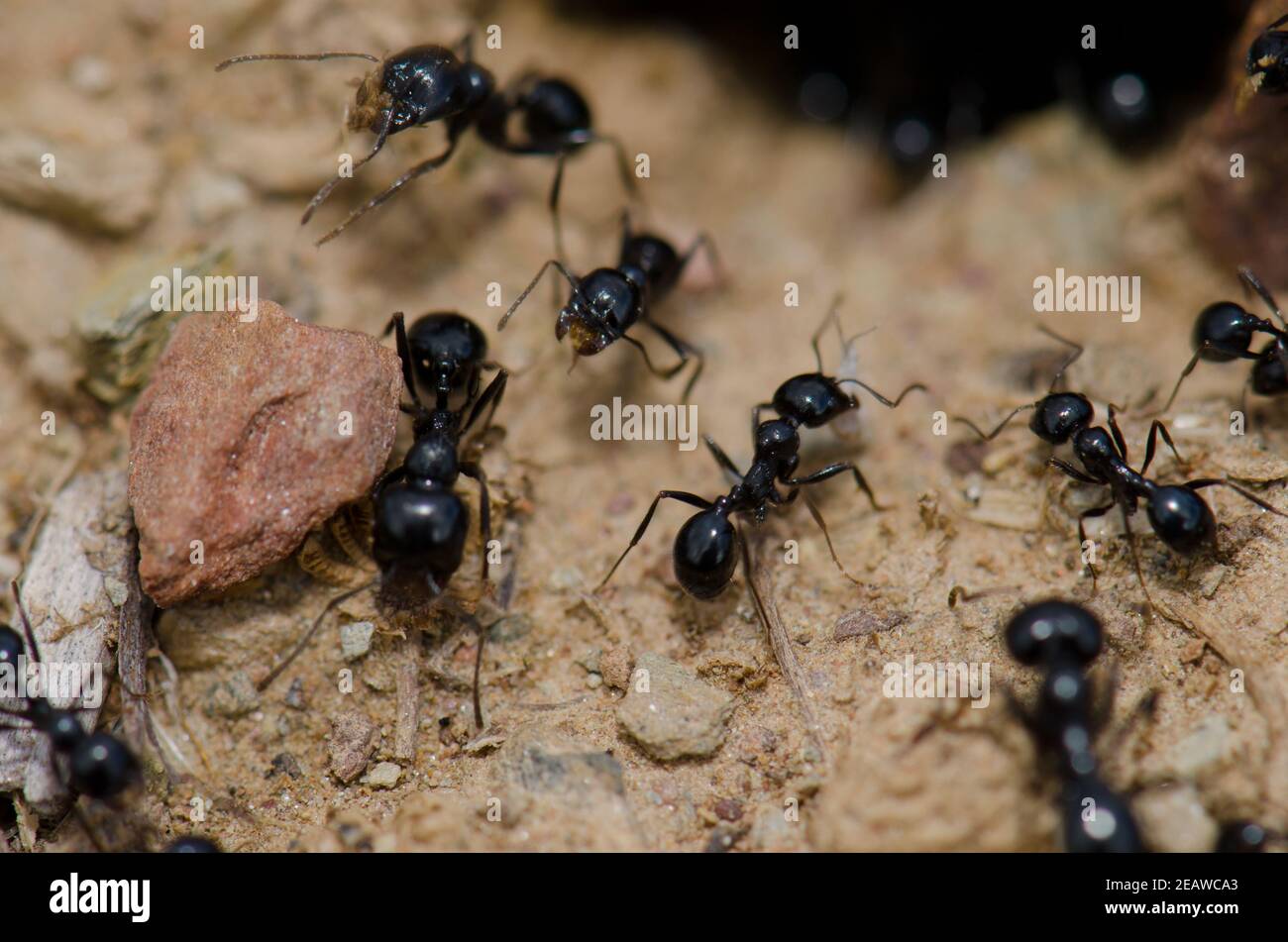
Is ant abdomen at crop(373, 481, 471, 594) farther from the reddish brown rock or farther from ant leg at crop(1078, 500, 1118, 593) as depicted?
ant leg at crop(1078, 500, 1118, 593)

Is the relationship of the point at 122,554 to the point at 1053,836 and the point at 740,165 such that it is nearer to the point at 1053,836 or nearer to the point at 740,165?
the point at 1053,836

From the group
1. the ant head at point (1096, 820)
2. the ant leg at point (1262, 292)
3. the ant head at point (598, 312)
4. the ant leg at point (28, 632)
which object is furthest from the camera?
the ant head at point (598, 312)

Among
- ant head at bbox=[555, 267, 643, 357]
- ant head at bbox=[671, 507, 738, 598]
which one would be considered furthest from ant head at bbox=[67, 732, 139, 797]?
ant head at bbox=[555, 267, 643, 357]

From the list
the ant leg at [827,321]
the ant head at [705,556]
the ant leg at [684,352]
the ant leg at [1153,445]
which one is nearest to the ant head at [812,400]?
the ant leg at [827,321]

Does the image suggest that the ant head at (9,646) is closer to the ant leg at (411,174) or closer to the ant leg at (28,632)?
the ant leg at (28,632)

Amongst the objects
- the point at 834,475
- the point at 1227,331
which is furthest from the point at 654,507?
the point at 1227,331
